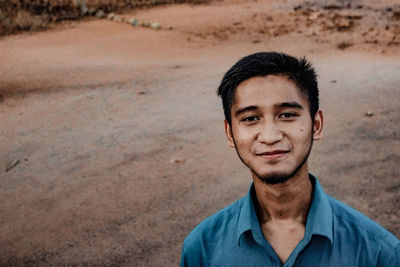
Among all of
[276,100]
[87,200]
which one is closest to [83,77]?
[87,200]

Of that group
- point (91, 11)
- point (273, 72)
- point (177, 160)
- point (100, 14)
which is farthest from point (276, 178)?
point (91, 11)

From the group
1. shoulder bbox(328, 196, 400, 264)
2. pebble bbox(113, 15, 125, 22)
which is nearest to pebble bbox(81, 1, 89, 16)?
pebble bbox(113, 15, 125, 22)

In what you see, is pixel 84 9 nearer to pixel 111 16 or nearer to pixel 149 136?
pixel 111 16

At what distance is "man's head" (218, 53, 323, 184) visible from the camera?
1643mm

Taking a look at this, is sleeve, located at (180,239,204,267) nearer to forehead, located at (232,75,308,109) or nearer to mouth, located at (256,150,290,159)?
mouth, located at (256,150,290,159)

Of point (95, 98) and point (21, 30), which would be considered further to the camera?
point (21, 30)

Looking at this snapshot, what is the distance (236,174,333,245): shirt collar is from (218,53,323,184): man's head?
124 mm

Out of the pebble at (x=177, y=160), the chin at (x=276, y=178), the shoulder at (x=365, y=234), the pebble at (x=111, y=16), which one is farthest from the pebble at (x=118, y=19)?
the shoulder at (x=365, y=234)

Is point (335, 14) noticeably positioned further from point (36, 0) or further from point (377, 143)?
point (36, 0)

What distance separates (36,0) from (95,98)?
8.65m

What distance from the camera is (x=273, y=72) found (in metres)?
1.75

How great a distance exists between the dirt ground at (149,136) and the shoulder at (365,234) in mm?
1761

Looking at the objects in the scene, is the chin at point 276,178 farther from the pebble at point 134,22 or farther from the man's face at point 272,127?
the pebble at point 134,22

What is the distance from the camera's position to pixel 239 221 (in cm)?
171
